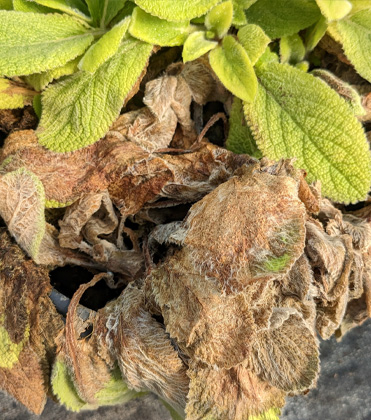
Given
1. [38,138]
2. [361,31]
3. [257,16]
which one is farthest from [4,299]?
[361,31]

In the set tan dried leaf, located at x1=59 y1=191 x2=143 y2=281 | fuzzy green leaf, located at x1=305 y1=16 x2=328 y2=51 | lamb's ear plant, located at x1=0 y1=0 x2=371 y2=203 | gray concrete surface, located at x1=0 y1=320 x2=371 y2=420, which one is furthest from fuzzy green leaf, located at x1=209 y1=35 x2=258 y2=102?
gray concrete surface, located at x1=0 y1=320 x2=371 y2=420

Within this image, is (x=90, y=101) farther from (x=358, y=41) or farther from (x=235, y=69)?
(x=358, y=41)

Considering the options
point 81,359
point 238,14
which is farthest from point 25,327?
point 238,14

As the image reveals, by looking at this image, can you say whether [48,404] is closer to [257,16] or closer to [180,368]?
[180,368]

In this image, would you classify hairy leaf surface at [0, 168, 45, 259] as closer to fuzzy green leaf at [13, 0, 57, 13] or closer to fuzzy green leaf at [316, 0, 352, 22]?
fuzzy green leaf at [13, 0, 57, 13]

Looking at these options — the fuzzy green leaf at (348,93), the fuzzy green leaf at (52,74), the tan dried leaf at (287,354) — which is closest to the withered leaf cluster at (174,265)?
the tan dried leaf at (287,354)

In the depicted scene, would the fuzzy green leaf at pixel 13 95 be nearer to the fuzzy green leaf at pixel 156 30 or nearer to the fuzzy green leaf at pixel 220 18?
the fuzzy green leaf at pixel 156 30
